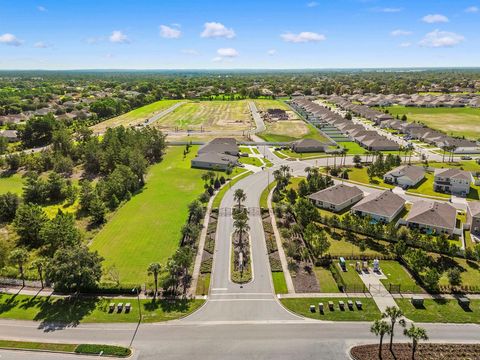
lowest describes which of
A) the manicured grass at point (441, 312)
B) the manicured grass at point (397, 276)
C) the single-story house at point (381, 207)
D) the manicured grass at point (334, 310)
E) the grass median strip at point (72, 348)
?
the grass median strip at point (72, 348)

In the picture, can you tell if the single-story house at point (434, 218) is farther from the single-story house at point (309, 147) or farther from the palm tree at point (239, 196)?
the single-story house at point (309, 147)

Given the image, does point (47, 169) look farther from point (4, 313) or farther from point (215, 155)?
point (4, 313)

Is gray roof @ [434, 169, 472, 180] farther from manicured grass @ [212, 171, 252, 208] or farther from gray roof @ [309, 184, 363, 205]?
manicured grass @ [212, 171, 252, 208]

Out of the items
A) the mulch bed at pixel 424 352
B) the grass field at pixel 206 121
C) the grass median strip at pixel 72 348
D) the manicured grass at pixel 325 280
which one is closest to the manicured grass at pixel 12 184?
the grass median strip at pixel 72 348

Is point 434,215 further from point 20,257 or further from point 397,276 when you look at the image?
point 20,257

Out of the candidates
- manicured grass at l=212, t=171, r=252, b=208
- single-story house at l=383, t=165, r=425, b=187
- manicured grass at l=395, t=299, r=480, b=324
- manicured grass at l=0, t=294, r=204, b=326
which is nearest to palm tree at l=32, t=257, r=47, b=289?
manicured grass at l=0, t=294, r=204, b=326

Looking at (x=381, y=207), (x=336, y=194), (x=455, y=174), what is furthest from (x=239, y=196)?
(x=455, y=174)
